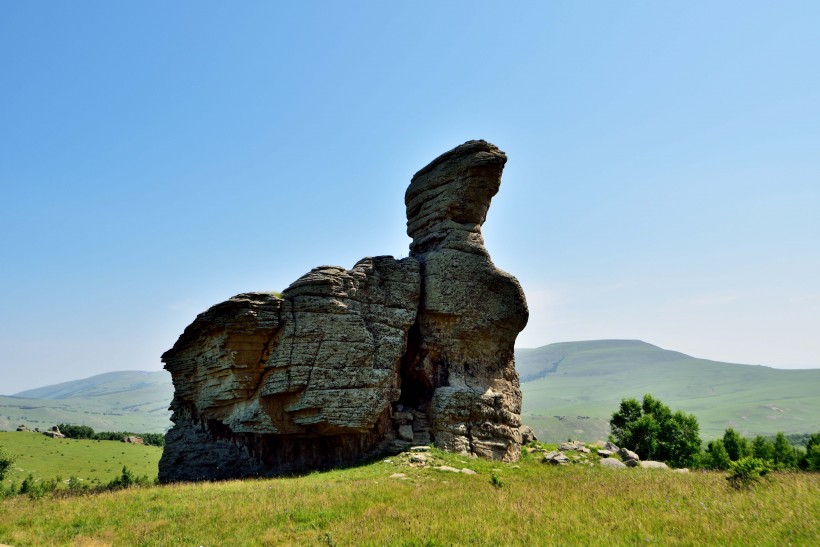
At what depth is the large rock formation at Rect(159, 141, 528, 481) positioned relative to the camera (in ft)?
89.7

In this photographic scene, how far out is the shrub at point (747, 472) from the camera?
51.1 ft

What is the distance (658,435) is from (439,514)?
149 feet

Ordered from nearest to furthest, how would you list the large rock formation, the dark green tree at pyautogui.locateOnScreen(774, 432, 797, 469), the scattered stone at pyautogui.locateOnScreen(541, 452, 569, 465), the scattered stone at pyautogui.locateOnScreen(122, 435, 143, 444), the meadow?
the meadow → the large rock formation → the scattered stone at pyautogui.locateOnScreen(541, 452, 569, 465) → the dark green tree at pyautogui.locateOnScreen(774, 432, 797, 469) → the scattered stone at pyautogui.locateOnScreen(122, 435, 143, 444)

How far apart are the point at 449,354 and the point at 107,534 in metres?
20.6

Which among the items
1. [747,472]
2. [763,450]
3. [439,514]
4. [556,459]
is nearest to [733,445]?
[763,450]

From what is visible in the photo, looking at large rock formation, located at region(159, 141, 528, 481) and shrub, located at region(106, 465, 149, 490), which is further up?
large rock formation, located at region(159, 141, 528, 481)

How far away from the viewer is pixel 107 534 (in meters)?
14.3

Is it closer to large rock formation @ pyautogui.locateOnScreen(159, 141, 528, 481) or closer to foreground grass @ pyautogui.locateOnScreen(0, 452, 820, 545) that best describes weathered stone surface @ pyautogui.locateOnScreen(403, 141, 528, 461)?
large rock formation @ pyautogui.locateOnScreen(159, 141, 528, 481)

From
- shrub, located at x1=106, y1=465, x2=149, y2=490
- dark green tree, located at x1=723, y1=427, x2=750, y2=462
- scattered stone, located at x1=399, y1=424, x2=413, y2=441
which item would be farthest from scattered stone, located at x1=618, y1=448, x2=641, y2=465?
dark green tree, located at x1=723, y1=427, x2=750, y2=462

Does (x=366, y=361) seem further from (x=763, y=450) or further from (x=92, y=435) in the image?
(x=92, y=435)

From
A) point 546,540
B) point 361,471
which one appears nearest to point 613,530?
point 546,540

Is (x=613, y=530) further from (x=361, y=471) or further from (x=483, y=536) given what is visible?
(x=361, y=471)

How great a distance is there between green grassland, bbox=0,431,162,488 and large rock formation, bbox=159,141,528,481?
1224 inches

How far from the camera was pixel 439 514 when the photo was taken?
46.9 ft
